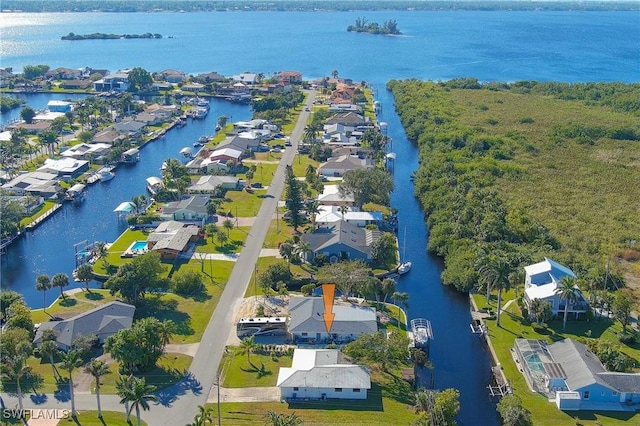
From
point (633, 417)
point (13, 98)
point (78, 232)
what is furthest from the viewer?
point (13, 98)

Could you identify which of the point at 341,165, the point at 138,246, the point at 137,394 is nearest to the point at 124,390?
the point at 137,394

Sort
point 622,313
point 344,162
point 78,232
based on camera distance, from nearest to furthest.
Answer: point 622,313 → point 78,232 → point 344,162

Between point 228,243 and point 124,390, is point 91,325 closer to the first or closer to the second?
point 124,390

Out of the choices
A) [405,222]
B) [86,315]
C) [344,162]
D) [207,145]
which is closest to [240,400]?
[86,315]

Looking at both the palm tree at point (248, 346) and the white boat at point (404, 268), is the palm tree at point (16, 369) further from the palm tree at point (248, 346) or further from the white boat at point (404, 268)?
the white boat at point (404, 268)

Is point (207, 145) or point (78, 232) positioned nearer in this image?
point (78, 232)

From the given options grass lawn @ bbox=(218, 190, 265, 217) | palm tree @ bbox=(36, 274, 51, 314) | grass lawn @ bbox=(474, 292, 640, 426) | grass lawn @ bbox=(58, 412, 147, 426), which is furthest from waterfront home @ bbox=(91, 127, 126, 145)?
grass lawn @ bbox=(474, 292, 640, 426)

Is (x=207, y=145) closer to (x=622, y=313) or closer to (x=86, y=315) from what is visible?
(x=86, y=315)
